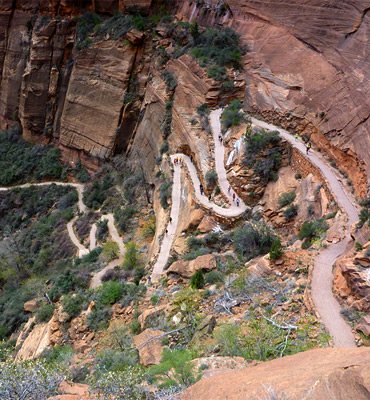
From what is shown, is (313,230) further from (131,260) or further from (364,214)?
(131,260)

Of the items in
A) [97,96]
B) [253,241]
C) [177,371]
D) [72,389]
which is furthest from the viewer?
[97,96]

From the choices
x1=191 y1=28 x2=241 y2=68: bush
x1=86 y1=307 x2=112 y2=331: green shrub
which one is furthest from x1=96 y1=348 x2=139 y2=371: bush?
x1=191 y1=28 x2=241 y2=68: bush

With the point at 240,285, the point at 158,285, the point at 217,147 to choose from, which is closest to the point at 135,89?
the point at 217,147

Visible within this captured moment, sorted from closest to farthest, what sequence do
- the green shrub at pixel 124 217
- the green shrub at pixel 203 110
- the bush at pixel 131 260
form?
the bush at pixel 131 260 → the green shrub at pixel 203 110 → the green shrub at pixel 124 217

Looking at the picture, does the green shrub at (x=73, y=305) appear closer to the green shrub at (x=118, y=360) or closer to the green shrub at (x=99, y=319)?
the green shrub at (x=99, y=319)

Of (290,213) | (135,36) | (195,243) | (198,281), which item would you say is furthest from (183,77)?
(198,281)

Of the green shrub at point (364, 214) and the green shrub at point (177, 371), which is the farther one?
the green shrub at point (364, 214)

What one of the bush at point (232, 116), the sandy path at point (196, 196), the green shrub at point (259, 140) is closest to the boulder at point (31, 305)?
the sandy path at point (196, 196)

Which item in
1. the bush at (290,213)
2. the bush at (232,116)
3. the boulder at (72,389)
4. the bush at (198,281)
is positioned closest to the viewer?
the boulder at (72,389)
